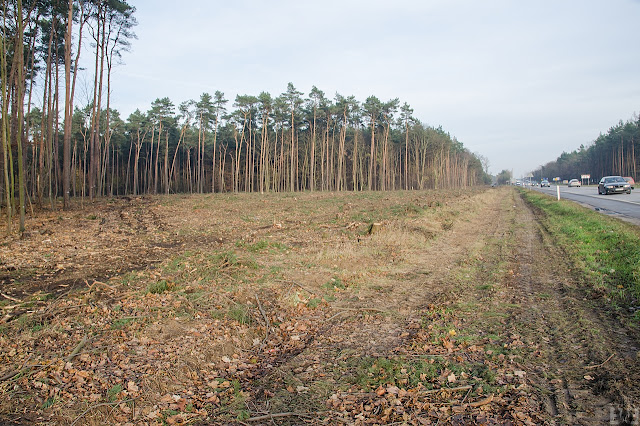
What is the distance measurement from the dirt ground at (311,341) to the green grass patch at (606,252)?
1.33ft

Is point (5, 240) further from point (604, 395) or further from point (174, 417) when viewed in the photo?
point (604, 395)

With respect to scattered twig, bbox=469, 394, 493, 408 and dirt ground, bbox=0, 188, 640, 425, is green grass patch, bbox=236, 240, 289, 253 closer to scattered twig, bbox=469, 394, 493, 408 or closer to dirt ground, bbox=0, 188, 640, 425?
dirt ground, bbox=0, 188, 640, 425

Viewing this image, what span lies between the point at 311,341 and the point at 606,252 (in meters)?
8.77

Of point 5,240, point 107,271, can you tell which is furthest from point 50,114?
point 107,271

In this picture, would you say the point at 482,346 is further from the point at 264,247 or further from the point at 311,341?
the point at 264,247

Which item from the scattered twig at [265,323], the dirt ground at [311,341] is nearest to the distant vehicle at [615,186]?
the dirt ground at [311,341]

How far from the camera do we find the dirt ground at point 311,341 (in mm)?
3732

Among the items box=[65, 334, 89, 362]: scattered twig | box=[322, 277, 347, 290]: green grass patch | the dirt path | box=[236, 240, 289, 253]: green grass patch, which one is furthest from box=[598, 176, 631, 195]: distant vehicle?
box=[65, 334, 89, 362]: scattered twig

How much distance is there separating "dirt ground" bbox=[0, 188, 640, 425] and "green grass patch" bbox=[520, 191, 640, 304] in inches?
16.0

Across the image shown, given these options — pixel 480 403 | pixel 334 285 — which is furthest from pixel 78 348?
pixel 480 403

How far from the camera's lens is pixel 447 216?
1975 centimetres

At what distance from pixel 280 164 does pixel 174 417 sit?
194ft

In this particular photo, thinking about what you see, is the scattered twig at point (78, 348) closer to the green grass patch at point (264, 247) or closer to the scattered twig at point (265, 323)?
the scattered twig at point (265, 323)

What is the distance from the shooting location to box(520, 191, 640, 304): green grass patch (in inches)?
271
